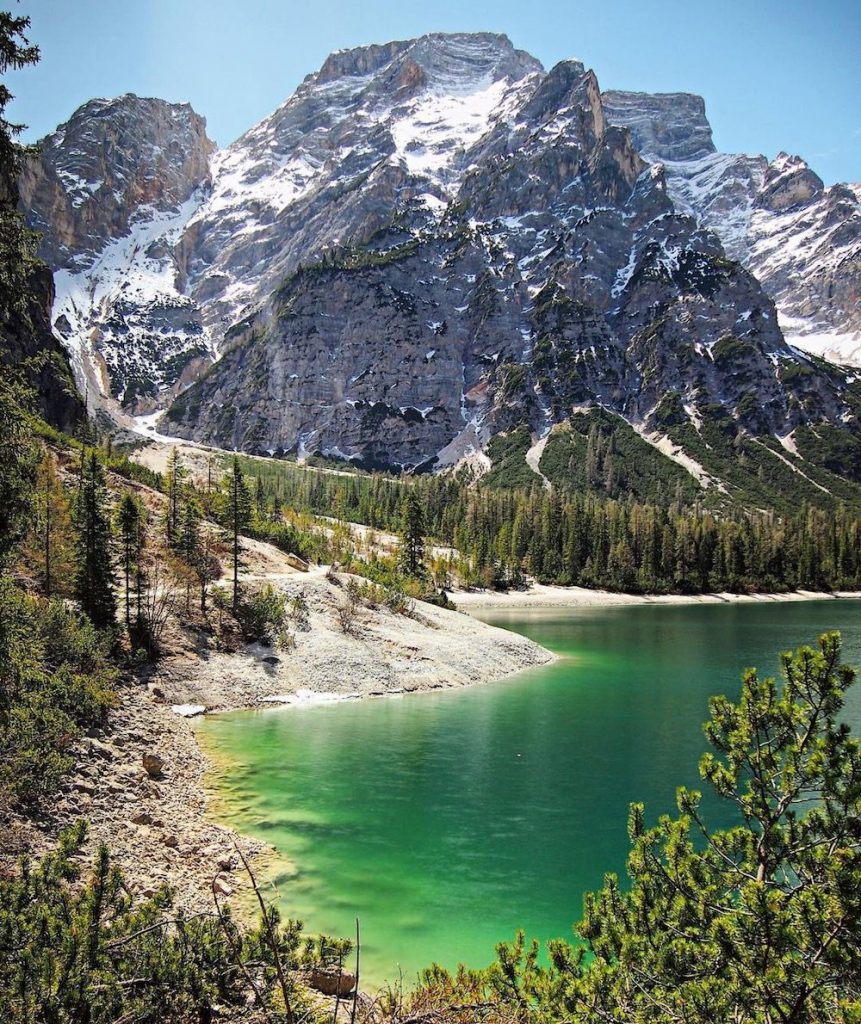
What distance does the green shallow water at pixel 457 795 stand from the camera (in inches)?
599

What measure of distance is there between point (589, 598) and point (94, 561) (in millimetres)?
92024

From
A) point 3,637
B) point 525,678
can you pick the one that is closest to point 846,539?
point 525,678

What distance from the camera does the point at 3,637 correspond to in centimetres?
1265

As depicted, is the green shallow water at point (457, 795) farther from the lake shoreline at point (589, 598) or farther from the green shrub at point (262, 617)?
the lake shoreline at point (589, 598)

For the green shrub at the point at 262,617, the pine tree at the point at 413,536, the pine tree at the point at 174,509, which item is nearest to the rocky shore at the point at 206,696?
the green shrub at the point at 262,617

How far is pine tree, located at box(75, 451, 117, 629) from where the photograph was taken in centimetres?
3491

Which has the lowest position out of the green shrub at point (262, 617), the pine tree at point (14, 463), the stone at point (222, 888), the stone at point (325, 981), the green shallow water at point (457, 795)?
the green shallow water at point (457, 795)

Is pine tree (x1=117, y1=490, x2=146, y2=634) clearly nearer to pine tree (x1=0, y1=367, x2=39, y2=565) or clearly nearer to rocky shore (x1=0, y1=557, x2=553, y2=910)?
rocky shore (x1=0, y1=557, x2=553, y2=910)

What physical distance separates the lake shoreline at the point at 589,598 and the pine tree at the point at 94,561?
215 feet

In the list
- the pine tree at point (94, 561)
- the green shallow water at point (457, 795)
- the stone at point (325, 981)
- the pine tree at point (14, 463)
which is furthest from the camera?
the pine tree at point (94, 561)

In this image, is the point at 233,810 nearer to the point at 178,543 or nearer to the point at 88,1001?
the point at 88,1001

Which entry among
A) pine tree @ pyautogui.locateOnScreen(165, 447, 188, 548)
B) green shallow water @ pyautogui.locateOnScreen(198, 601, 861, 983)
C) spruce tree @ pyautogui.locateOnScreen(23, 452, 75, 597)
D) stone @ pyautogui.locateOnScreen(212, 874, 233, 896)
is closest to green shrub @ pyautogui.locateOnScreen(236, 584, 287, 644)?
green shallow water @ pyautogui.locateOnScreen(198, 601, 861, 983)

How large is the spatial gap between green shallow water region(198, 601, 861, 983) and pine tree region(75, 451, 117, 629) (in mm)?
9549

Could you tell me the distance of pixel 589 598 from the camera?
11425 centimetres
